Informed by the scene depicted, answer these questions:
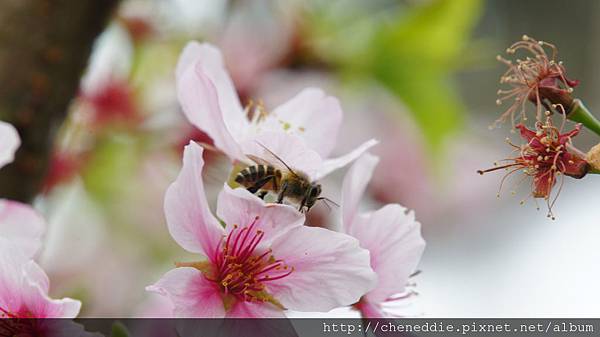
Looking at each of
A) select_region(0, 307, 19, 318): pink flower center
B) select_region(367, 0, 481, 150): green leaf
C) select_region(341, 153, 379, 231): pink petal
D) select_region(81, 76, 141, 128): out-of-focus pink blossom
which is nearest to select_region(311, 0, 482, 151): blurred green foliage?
select_region(367, 0, 481, 150): green leaf

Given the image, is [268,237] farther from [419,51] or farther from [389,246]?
[419,51]

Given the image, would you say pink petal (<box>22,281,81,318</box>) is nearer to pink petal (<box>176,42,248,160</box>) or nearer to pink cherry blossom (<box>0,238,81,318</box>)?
pink cherry blossom (<box>0,238,81,318</box>)

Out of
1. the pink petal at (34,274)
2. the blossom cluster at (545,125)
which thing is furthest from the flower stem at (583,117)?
the pink petal at (34,274)

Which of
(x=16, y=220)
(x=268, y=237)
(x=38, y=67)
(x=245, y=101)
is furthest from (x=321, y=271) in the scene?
(x=245, y=101)

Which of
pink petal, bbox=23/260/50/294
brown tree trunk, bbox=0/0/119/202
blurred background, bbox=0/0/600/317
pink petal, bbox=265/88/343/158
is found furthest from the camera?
blurred background, bbox=0/0/600/317

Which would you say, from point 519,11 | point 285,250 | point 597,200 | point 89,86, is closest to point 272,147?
point 285,250
